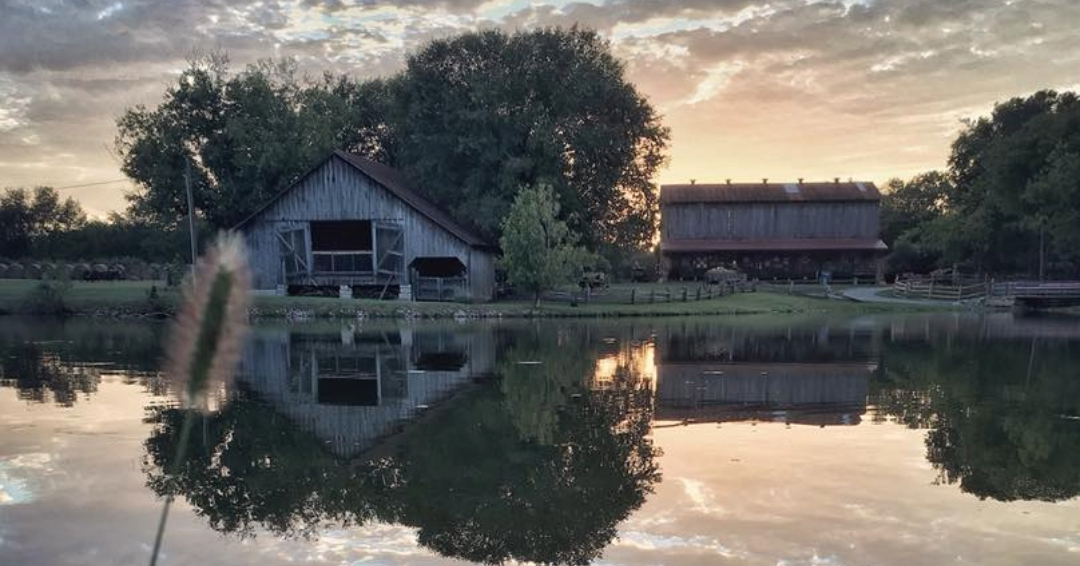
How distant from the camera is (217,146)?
51.1 metres

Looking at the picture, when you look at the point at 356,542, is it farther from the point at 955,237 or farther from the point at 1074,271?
the point at 1074,271

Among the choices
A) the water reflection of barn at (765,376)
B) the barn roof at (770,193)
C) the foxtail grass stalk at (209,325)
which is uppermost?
the barn roof at (770,193)

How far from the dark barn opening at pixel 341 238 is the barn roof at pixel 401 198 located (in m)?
4.28

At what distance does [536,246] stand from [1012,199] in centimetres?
4018

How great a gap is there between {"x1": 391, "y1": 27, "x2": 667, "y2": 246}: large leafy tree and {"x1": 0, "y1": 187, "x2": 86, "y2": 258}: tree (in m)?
65.0

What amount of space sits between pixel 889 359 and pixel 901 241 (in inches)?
2135

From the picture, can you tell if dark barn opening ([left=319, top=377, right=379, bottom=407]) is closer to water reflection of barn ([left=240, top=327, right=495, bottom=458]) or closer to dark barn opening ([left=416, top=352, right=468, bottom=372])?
water reflection of barn ([left=240, top=327, right=495, bottom=458])

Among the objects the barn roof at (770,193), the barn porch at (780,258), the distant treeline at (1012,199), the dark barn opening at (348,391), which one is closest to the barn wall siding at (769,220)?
the barn roof at (770,193)

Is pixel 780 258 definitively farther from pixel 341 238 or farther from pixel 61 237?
pixel 61 237

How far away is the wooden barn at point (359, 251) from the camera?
44344 millimetres

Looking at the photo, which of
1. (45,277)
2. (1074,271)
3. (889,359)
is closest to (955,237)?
(1074,271)

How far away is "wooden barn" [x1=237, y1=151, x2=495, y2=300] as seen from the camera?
44.3 m

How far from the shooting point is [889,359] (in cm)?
2172

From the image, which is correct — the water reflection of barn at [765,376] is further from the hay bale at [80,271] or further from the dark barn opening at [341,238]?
the hay bale at [80,271]
